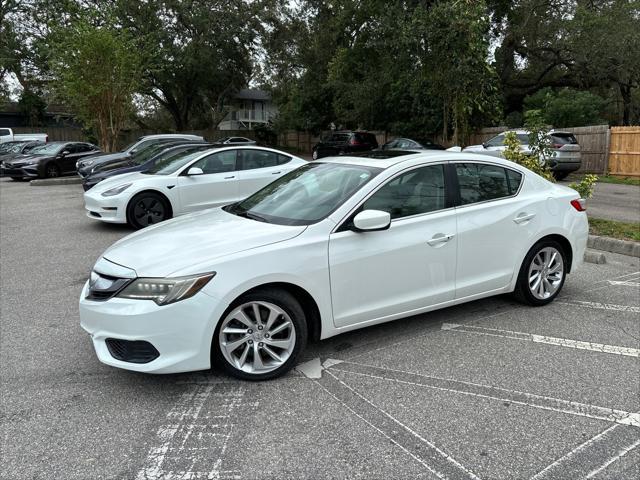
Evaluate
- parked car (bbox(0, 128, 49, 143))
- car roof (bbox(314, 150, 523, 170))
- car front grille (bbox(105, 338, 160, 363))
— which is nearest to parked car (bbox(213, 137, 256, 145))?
car roof (bbox(314, 150, 523, 170))

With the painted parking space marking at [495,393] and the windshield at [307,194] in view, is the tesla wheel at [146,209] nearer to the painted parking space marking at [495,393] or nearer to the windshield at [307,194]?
the windshield at [307,194]

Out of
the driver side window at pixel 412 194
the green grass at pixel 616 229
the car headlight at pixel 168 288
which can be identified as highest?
the driver side window at pixel 412 194

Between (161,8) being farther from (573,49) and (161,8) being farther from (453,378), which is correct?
(453,378)

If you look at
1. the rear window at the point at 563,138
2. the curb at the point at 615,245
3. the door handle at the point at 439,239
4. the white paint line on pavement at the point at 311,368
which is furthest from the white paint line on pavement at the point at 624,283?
the rear window at the point at 563,138

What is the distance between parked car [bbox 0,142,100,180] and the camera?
19516 millimetres

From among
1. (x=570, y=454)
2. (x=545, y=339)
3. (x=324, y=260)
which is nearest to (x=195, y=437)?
(x=324, y=260)

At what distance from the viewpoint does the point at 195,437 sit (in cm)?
309

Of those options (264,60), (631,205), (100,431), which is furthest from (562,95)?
(100,431)

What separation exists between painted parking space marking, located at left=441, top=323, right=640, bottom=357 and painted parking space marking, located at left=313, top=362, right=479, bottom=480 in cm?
148

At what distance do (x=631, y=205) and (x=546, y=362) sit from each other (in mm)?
10588

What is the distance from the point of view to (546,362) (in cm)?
405

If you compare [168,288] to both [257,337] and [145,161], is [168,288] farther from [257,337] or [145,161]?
[145,161]

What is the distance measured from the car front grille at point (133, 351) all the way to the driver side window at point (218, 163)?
20.2ft

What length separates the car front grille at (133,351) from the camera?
341 centimetres
